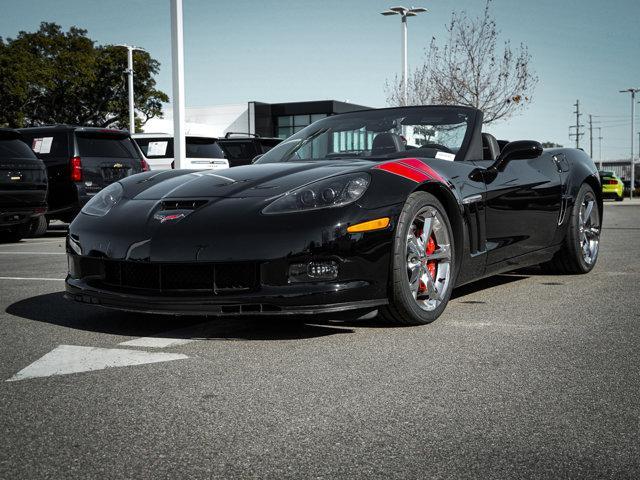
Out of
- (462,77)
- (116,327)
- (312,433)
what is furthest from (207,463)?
(462,77)

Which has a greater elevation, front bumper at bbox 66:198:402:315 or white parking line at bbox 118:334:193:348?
front bumper at bbox 66:198:402:315

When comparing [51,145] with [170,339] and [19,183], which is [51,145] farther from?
[170,339]

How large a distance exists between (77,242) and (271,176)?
3.66 ft

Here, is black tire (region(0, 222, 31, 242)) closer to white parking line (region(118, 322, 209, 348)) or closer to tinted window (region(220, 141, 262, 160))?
tinted window (region(220, 141, 262, 160))

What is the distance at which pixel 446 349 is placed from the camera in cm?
379

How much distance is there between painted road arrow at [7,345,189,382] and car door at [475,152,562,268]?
2.30 meters

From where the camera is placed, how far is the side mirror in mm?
5234

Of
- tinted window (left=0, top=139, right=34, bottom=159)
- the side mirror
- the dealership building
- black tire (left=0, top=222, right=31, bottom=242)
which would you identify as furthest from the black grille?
the dealership building

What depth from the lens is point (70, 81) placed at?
142ft

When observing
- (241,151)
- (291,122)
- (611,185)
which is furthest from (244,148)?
(291,122)

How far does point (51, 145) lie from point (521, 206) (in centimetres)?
911

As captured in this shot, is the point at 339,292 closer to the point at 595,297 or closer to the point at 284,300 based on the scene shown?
the point at 284,300

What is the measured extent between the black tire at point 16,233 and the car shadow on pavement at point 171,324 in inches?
282

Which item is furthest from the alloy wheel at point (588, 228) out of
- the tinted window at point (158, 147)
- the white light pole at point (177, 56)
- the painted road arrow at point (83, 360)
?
the tinted window at point (158, 147)
